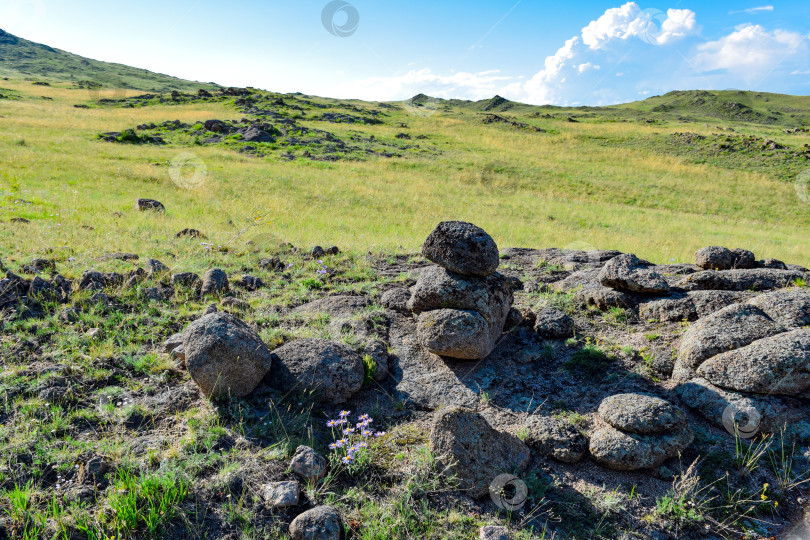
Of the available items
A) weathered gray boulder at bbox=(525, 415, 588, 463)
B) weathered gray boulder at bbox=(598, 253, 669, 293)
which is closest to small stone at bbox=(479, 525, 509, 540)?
weathered gray boulder at bbox=(525, 415, 588, 463)

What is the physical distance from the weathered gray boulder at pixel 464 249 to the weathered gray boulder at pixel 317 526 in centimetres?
325

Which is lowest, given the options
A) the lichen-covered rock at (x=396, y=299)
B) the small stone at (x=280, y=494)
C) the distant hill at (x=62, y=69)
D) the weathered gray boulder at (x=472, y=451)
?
the small stone at (x=280, y=494)

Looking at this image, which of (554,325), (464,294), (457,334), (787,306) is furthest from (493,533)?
(787,306)

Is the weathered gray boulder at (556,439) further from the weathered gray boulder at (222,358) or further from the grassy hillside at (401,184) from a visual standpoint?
the grassy hillside at (401,184)

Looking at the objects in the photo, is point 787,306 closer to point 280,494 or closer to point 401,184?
point 280,494

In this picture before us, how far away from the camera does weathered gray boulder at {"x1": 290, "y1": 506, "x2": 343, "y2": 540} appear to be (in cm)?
332

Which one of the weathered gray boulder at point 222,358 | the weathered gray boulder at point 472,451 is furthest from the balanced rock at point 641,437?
the weathered gray boulder at point 222,358

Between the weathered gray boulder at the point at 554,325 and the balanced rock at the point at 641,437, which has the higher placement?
the weathered gray boulder at the point at 554,325

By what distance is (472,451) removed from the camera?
13.0 ft

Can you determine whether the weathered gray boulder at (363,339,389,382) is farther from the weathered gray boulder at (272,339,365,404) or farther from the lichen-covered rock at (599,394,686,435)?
the lichen-covered rock at (599,394,686,435)

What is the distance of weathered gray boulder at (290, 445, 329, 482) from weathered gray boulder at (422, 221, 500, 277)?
2.86 m

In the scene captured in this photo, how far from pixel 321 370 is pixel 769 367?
14.3 feet

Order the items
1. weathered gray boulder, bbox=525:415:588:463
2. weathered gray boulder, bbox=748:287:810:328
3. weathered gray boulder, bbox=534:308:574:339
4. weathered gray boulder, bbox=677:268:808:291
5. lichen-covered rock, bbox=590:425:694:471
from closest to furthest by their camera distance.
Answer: lichen-covered rock, bbox=590:425:694:471
weathered gray boulder, bbox=525:415:588:463
weathered gray boulder, bbox=748:287:810:328
weathered gray boulder, bbox=534:308:574:339
weathered gray boulder, bbox=677:268:808:291

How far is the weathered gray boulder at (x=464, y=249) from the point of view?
18.9 ft
